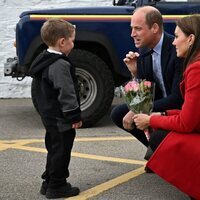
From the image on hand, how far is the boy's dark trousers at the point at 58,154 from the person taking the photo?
4035 mm

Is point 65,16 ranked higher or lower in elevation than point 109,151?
higher

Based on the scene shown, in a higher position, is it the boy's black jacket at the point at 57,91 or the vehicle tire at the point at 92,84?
the boy's black jacket at the point at 57,91

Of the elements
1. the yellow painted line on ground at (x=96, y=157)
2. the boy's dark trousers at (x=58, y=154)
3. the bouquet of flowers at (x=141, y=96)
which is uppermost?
the bouquet of flowers at (x=141, y=96)

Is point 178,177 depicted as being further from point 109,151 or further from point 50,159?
point 109,151

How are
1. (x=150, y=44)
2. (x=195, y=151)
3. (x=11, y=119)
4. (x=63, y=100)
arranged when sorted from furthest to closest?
(x=11, y=119)
(x=150, y=44)
(x=63, y=100)
(x=195, y=151)

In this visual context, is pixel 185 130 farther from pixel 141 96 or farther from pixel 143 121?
pixel 141 96

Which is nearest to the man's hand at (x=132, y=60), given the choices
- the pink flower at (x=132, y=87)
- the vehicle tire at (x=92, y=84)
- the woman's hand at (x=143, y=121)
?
the pink flower at (x=132, y=87)

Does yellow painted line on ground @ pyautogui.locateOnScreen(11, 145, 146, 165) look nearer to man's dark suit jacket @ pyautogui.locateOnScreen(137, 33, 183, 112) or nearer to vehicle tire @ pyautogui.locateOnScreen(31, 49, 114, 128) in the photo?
man's dark suit jacket @ pyautogui.locateOnScreen(137, 33, 183, 112)

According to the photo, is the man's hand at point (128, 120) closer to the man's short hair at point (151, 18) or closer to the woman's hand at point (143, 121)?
the woman's hand at point (143, 121)

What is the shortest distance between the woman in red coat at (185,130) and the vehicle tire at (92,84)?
3.11 m

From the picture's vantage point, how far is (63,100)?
3.91m

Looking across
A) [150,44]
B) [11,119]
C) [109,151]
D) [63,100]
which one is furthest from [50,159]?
[11,119]

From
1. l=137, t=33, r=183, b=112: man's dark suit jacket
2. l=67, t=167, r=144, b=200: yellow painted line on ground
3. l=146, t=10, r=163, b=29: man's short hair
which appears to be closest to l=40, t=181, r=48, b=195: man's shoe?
l=67, t=167, r=144, b=200: yellow painted line on ground

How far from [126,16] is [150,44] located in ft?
8.29
